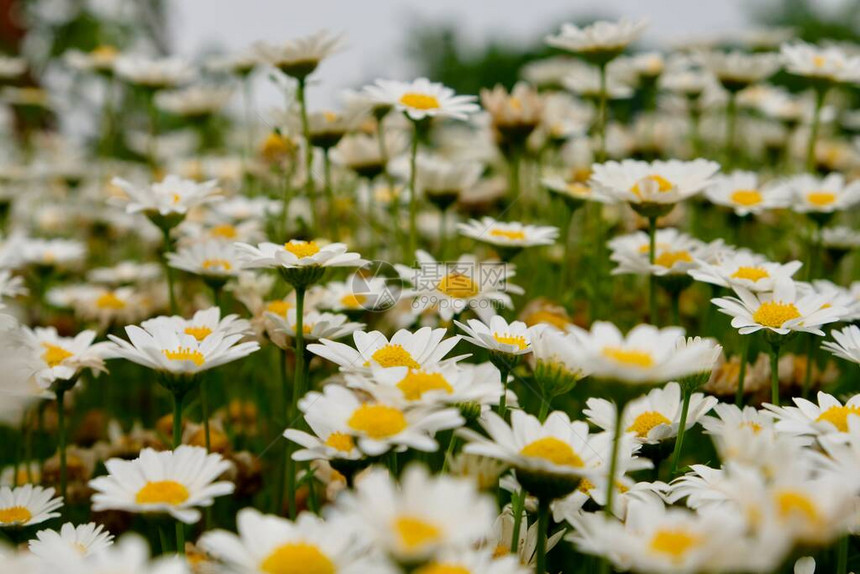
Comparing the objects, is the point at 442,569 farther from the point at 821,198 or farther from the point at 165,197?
the point at 821,198

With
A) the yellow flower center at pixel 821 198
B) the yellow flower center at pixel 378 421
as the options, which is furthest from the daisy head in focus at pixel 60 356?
the yellow flower center at pixel 821 198

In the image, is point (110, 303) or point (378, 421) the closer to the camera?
point (378, 421)

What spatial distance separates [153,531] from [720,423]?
0.92 m

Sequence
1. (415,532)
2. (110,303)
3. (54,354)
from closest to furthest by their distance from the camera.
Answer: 1. (415,532)
2. (54,354)
3. (110,303)

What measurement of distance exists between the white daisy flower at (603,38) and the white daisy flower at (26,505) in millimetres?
1397

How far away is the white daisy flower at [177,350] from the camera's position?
3.57 feet

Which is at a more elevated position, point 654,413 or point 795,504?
point 795,504

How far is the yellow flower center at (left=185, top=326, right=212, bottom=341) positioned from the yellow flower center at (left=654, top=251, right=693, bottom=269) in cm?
85

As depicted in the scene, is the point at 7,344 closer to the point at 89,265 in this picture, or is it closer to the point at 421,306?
the point at 421,306

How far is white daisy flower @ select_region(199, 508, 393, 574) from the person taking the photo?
0.75m

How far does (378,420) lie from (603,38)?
4.44ft

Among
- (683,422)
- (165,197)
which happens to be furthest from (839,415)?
(165,197)

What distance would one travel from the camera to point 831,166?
2885mm

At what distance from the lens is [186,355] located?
114cm
